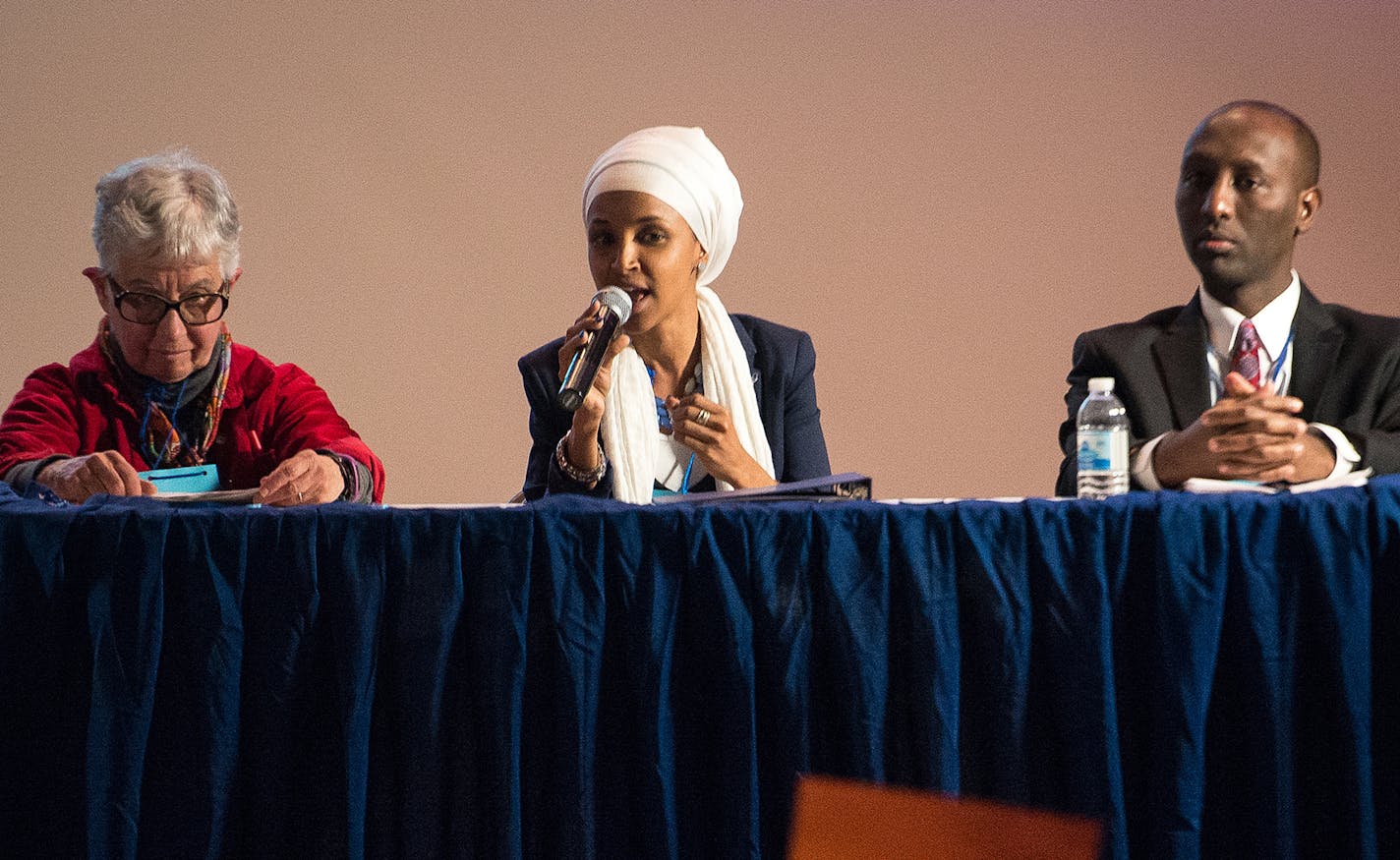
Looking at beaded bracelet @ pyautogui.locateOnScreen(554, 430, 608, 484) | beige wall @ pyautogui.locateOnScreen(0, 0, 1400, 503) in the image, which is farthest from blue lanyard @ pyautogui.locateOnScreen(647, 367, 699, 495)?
beige wall @ pyautogui.locateOnScreen(0, 0, 1400, 503)

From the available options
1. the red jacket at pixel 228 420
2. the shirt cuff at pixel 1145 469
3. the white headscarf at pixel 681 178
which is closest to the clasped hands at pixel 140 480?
the red jacket at pixel 228 420

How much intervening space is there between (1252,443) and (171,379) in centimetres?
148

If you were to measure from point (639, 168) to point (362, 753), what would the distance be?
44.4 inches

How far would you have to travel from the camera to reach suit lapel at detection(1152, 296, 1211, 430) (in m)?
1.80

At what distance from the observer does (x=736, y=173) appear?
3180 millimetres

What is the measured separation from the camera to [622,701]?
1.33m

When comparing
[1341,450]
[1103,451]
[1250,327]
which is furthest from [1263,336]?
[1103,451]

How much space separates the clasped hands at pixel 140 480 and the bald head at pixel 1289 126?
1.25 metres

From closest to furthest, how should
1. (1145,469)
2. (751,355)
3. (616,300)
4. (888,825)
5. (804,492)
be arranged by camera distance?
(888,825), (804,492), (1145,469), (616,300), (751,355)

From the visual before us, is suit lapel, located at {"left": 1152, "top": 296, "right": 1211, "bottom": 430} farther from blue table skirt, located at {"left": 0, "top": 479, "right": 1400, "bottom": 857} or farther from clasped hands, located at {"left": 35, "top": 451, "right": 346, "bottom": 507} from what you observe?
clasped hands, located at {"left": 35, "top": 451, "right": 346, "bottom": 507}

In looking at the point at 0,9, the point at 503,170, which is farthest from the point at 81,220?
the point at 503,170

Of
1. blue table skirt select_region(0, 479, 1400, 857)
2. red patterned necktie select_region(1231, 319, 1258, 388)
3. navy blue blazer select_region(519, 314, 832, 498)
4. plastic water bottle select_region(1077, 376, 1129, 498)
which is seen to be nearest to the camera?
blue table skirt select_region(0, 479, 1400, 857)

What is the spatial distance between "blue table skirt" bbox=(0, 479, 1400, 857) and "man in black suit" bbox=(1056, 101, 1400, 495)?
0.44m

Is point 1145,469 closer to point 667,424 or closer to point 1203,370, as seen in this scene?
point 1203,370
